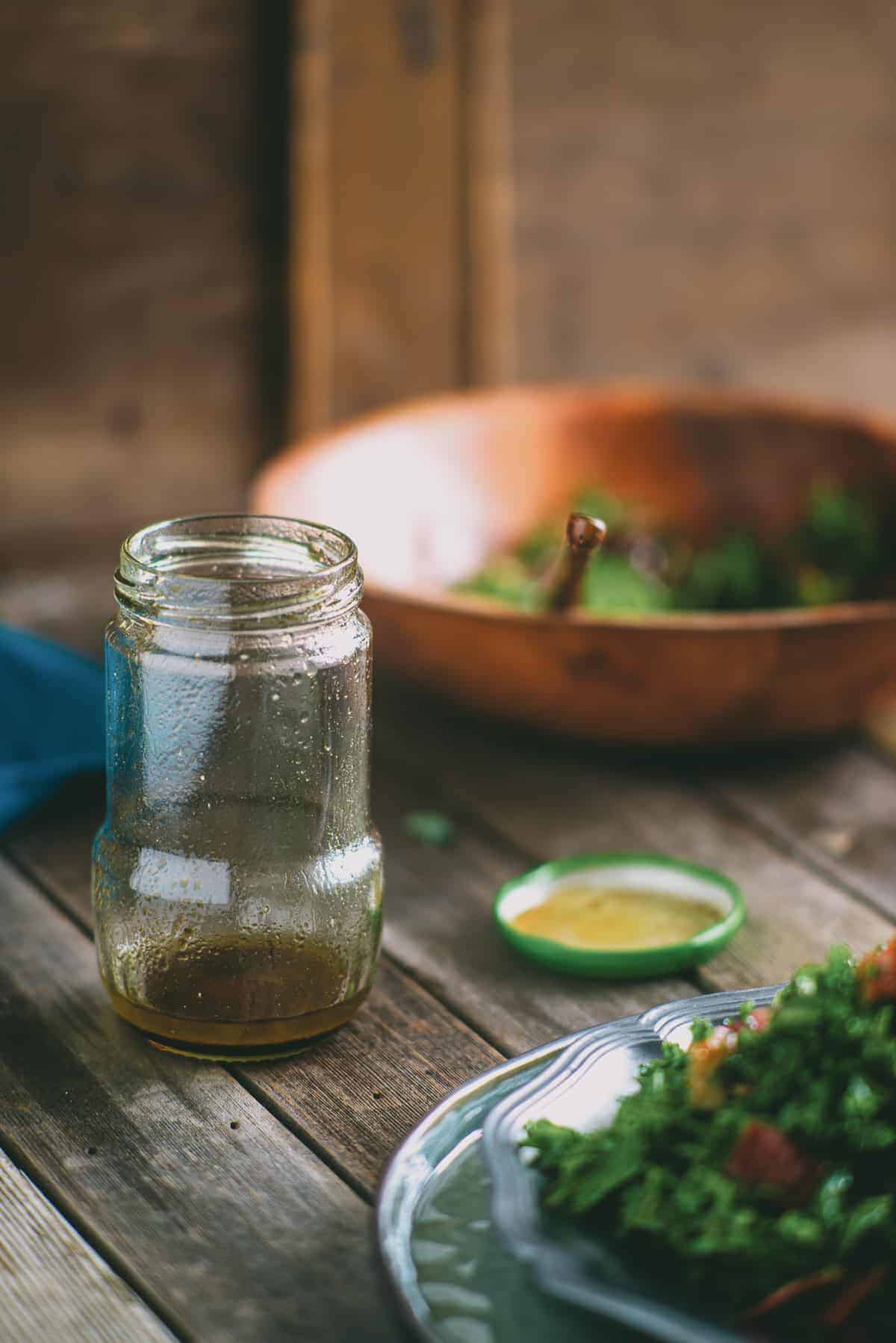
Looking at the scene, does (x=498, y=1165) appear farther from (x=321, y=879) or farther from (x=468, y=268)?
(x=468, y=268)

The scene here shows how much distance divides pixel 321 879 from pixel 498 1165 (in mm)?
240

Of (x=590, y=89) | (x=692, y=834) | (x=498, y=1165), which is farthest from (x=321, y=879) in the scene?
(x=590, y=89)

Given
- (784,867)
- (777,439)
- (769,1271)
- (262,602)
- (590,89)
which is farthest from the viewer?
(590,89)

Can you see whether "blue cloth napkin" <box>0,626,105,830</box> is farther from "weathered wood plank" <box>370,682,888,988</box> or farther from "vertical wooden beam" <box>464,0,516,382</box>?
"vertical wooden beam" <box>464,0,516,382</box>

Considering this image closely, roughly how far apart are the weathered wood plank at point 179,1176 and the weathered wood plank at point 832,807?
0.48 m

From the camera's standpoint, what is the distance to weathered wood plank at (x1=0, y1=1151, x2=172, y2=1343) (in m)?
0.69

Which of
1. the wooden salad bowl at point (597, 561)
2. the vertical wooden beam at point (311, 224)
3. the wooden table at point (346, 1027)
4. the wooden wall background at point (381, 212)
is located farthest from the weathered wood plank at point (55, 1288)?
the vertical wooden beam at point (311, 224)

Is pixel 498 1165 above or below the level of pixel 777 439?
below

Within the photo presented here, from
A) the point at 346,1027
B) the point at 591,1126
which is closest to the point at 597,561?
the point at 346,1027

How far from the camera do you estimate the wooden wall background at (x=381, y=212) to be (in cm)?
189

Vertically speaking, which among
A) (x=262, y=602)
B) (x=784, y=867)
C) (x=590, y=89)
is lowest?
(x=784, y=867)

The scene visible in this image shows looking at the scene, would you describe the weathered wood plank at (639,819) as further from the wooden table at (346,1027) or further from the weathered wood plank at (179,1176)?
the weathered wood plank at (179,1176)

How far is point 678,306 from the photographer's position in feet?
7.52

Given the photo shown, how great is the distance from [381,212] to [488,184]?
0.14 meters
